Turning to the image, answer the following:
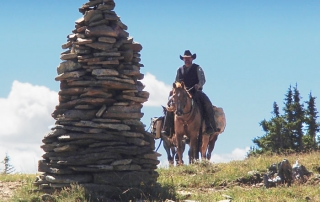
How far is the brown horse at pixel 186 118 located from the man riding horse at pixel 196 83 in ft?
0.84

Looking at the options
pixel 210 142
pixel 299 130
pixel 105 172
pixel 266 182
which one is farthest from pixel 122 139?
pixel 299 130

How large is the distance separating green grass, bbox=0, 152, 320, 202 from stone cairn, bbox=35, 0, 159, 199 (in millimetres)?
523

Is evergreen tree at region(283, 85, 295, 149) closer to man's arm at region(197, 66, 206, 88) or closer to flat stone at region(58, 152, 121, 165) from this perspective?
man's arm at region(197, 66, 206, 88)

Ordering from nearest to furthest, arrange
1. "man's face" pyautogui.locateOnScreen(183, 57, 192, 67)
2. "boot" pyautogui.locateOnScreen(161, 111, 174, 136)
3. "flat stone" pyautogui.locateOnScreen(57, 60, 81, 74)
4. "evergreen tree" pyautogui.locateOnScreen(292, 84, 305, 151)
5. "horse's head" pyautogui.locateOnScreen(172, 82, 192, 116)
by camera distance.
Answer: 1. "flat stone" pyautogui.locateOnScreen(57, 60, 81, 74)
2. "horse's head" pyautogui.locateOnScreen(172, 82, 192, 116)
3. "man's face" pyautogui.locateOnScreen(183, 57, 192, 67)
4. "boot" pyautogui.locateOnScreen(161, 111, 174, 136)
5. "evergreen tree" pyautogui.locateOnScreen(292, 84, 305, 151)

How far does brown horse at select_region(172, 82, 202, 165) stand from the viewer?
59.4 feet

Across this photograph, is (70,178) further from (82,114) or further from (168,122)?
(168,122)

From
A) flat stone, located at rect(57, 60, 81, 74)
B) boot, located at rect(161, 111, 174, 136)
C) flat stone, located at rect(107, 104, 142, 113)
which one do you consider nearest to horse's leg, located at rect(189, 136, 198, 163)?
boot, located at rect(161, 111, 174, 136)

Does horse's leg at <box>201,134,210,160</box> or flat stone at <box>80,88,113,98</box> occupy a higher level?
horse's leg at <box>201,134,210,160</box>

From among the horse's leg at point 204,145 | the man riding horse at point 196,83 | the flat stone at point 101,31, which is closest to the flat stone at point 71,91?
the flat stone at point 101,31

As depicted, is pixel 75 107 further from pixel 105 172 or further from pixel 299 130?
pixel 299 130

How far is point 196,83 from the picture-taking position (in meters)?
19.0

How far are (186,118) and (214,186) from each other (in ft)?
16.6

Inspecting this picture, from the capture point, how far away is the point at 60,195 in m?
11.6

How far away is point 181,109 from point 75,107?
5.90 metres
